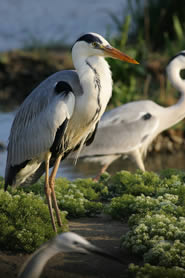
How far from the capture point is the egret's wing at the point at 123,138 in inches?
313

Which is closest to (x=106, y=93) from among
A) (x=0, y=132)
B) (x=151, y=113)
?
(x=151, y=113)

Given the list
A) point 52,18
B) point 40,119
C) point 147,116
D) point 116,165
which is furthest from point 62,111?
point 52,18

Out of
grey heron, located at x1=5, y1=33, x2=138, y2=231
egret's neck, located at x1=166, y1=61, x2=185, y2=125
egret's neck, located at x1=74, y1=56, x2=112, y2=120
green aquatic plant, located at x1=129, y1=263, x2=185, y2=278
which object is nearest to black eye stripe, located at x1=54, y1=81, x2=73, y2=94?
grey heron, located at x1=5, y1=33, x2=138, y2=231

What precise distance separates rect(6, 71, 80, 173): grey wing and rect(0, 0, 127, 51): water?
14.5 metres

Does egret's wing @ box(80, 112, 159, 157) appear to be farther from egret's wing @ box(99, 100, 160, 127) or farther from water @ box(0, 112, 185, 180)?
water @ box(0, 112, 185, 180)

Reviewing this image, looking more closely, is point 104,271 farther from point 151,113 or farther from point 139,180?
point 151,113

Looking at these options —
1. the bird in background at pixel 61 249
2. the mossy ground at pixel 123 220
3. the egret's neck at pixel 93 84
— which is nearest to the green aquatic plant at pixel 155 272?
the mossy ground at pixel 123 220

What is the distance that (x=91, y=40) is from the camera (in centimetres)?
504

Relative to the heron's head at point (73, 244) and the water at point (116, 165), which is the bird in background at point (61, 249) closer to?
the heron's head at point (73, 244)

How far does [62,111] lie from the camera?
194 inches

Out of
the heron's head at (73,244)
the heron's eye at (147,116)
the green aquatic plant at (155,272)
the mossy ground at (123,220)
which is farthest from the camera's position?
the heron's eye at (147,116)

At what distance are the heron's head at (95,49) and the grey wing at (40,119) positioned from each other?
0.79 ft

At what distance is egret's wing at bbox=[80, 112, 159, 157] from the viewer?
7949 millimetres

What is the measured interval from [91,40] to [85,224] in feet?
5.43
